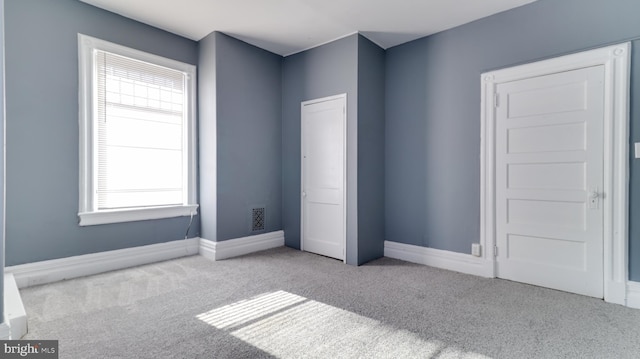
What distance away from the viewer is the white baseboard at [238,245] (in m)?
3.77

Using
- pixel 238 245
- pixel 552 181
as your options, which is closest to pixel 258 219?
pixel 238 245

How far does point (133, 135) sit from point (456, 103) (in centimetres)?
361

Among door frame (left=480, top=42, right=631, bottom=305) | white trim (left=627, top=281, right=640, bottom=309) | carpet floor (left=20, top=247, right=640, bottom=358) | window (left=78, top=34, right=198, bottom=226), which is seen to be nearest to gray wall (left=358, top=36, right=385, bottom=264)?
carpet floor (left=20, top=247, right=640, bottom=358)

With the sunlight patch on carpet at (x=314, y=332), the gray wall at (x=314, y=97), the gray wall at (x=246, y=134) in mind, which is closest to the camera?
the sunlight patch on carpet at (x=314, y=332)

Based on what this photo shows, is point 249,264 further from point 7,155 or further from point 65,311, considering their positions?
point 7,155

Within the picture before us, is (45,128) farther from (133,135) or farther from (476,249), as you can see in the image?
(476,249)

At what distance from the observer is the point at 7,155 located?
8.95 ft

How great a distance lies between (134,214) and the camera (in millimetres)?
3453

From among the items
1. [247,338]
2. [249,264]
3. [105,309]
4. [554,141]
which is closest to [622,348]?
[554,141]

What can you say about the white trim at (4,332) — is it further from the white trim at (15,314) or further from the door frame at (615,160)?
the door frame at (615,160)

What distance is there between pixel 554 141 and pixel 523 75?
0.70 m

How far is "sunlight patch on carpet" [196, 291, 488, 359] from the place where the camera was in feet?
6.11

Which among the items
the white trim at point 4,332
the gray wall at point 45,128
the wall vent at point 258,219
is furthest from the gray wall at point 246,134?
the white trim at point 4,332

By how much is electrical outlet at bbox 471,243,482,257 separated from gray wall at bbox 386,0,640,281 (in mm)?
76
